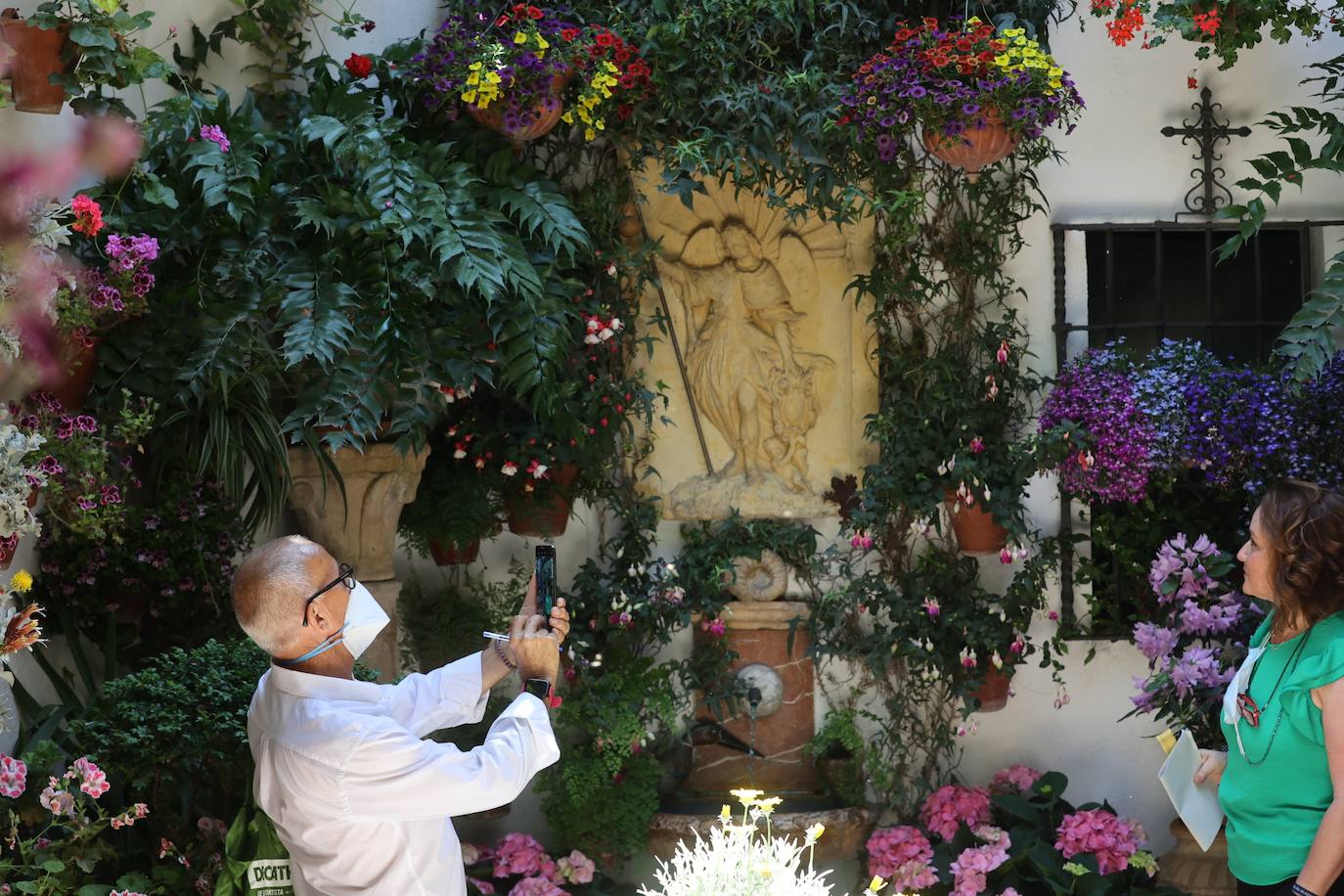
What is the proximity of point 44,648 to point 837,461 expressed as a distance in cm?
299

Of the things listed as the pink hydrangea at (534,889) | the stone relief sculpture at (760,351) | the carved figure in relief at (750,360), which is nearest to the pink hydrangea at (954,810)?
the stone relief sculpture at (760,351)

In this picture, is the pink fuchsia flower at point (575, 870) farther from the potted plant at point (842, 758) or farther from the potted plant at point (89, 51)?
the potted plant at point (89, 51)

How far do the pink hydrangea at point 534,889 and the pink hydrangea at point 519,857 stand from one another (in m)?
0.06

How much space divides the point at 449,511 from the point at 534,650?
88.2 inches

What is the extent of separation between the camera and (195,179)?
4.10 meters

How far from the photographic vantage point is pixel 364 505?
491 centimetres

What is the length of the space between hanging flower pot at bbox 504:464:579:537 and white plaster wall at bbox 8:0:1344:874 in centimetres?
116

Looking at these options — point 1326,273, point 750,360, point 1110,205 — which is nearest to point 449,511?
point 750,360

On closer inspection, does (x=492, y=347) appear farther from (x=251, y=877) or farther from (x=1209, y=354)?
(x=1209, y=354)

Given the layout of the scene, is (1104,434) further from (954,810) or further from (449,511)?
(449,511)

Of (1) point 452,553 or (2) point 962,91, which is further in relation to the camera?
(1) point 452,553

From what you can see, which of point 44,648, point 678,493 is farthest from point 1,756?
point 678,493

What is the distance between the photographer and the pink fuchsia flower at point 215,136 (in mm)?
4160

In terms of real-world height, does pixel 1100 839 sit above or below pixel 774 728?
below
